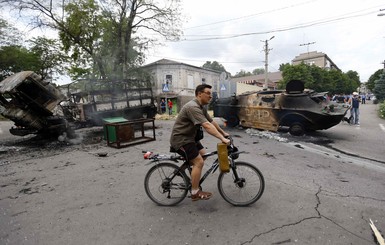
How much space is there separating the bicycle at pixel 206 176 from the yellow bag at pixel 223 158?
0.41 feet

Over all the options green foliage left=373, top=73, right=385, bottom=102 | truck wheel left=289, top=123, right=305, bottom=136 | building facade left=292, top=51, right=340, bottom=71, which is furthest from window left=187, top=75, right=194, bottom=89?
building facade left=292, top=51, right=340, bottom=71

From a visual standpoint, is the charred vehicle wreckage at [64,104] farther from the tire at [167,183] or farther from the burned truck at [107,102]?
the tire at [167,183]

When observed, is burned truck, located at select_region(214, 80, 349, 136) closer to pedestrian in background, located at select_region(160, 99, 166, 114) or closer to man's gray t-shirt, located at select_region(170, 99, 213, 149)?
man's gray t-shirt, located at select_region(170, 99, 213, 149)

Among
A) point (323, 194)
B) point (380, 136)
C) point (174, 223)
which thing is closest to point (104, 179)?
point (174, 223)

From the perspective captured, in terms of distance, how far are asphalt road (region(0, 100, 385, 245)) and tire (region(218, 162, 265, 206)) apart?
0.47 ft

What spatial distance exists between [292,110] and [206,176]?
6549 mm

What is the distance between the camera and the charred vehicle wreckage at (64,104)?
764 cm

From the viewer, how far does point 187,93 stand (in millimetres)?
29375

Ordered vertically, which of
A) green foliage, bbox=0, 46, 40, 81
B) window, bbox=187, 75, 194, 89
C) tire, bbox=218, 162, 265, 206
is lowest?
tire, bbox=218, 162, 265, 206

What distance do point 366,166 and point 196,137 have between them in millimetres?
4451

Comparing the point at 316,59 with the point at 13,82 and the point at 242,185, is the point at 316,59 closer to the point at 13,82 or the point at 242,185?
the point at 13,82

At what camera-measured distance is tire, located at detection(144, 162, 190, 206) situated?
3445 millimetres

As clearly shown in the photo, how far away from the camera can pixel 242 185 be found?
3416mm

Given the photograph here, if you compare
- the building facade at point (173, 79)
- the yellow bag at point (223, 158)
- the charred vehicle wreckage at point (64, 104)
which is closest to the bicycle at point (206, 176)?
the yellow bag at point (223, 158)
